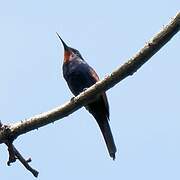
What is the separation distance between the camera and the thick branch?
3.58 meters

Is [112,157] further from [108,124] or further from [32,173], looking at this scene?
[32,173]

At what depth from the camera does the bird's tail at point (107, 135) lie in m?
5.87

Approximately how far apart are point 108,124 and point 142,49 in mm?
3138

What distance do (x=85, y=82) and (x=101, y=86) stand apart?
11.6ft

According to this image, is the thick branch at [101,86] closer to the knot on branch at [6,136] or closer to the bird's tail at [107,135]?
the knot on branch at [6,136]

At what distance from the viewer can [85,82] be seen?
7406 mm

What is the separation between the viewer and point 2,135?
405cm

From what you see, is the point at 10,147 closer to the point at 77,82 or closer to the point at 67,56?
the point at 77,82

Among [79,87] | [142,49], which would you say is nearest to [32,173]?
[142,49]

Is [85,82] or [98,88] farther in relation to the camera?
[85,82]

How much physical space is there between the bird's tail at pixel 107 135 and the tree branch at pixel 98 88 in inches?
69.1

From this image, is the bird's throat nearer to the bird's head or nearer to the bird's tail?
the bird's head

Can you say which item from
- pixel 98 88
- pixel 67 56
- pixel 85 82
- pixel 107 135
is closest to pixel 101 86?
pixel 98 88

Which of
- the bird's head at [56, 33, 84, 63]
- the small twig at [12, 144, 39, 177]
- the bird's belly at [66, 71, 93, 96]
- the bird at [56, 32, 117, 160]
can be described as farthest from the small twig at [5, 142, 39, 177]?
the bird's head at [56, 33, 84, 63]
